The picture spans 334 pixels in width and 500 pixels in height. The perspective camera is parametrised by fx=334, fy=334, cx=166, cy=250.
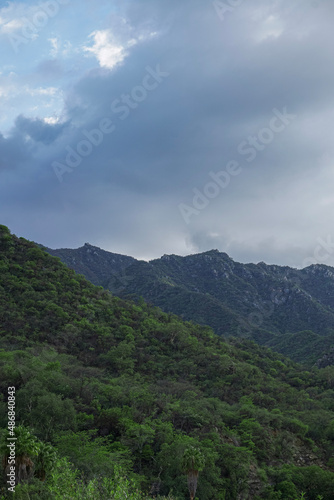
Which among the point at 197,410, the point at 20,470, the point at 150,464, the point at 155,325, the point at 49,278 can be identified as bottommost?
the point at 150,464

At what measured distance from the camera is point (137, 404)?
42656mm

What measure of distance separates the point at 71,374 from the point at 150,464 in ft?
56.9

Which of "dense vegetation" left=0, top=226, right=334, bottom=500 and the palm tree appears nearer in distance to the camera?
the palm tree

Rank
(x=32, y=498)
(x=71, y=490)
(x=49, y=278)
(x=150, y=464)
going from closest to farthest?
(x=32, y=498) < (x=71, y=490) < (x=150, y=464) < (x=49, y=278)

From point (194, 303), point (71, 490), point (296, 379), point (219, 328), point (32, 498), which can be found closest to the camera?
point (32, 498)

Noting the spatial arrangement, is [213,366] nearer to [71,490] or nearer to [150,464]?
[150,464]

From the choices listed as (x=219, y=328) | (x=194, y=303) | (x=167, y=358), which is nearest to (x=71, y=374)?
(x=167, y=358)

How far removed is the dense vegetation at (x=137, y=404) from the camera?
27.6 meters

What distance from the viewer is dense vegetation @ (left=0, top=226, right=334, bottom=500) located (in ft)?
90.6

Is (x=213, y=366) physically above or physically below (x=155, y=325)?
below

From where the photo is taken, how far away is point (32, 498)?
1697cm

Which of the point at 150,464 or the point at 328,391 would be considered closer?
the point at 150,464

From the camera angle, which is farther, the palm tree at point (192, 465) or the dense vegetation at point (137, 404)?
the dense vegetation at point (137, 404)

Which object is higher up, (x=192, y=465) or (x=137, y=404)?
(x=137, y=404)
